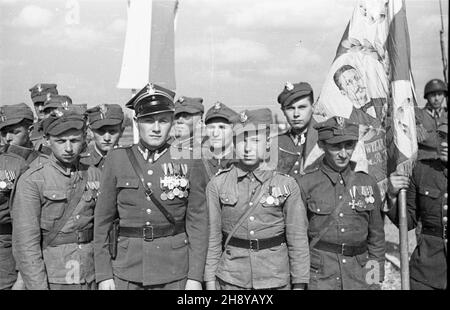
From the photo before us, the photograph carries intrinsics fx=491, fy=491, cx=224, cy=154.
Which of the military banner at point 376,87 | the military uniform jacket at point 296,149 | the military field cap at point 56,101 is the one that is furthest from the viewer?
the military field cap at point 56,101

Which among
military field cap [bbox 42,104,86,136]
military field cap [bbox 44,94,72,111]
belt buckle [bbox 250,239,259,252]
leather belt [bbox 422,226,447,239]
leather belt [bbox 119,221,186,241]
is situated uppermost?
military field cap [bbox 44,94,72,111]

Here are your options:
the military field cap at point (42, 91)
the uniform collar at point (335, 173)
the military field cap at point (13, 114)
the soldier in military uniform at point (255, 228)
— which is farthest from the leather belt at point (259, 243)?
the military field cap at point (42, 91)

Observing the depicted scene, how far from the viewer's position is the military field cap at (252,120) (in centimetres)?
359

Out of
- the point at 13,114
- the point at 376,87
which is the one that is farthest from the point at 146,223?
the point at 376,87

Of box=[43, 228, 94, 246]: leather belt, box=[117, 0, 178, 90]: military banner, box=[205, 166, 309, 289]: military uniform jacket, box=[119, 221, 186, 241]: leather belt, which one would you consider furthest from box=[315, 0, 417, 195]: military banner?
box=[43, 228, 94, 246]: leather belt

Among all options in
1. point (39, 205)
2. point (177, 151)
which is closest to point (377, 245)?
point (177, 151)

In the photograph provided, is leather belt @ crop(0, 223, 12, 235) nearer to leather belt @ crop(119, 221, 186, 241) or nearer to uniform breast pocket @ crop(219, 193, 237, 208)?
leather belt @ crop(119, 221, 186, 241)

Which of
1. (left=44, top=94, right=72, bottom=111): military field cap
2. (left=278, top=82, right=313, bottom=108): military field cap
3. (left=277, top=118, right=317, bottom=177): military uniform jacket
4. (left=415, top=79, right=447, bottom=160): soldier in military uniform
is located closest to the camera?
(left=415, top=79, right=447, bottom=160): soldier in military uniform

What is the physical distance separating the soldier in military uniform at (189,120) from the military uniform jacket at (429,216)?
1.87 metres

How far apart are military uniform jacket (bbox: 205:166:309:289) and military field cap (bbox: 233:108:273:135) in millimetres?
326

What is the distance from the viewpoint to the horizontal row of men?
341 centimetres

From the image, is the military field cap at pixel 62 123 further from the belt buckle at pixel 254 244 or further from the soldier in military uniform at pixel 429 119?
the soldier in military uniform at pixel 429 119

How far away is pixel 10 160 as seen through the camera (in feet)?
13.1
